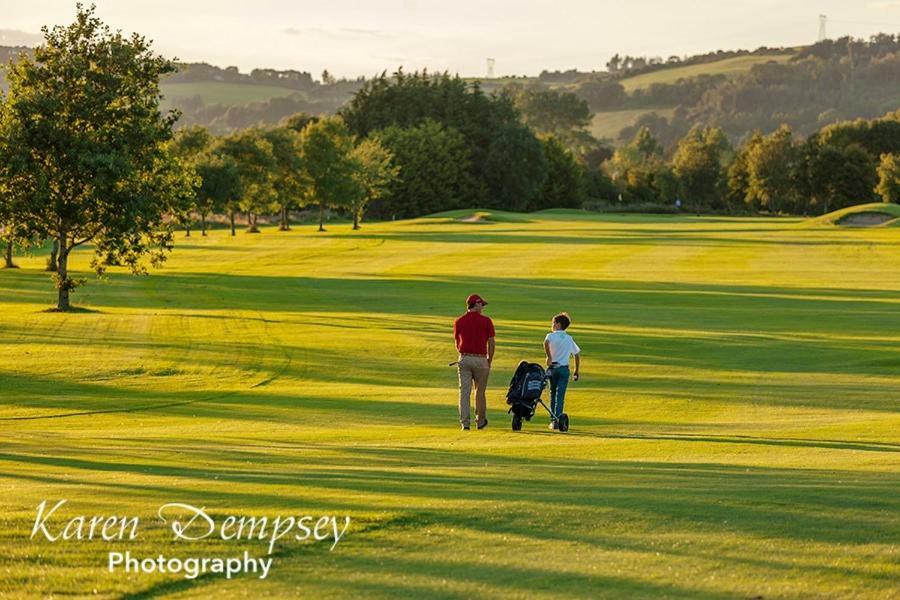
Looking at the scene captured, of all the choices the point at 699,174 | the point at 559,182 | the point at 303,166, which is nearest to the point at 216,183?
the point at 303,166

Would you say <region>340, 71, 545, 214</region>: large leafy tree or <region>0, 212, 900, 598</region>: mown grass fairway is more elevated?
<region>340, 71, 545, 214</region>: large leafy tree

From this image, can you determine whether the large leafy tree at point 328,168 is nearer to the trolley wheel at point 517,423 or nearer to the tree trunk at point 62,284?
the tree trunk at point 62,284

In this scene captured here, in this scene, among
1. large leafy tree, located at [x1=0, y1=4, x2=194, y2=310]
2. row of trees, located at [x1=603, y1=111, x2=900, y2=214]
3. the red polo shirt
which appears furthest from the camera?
row of trees, located at [x1=603, y1=111, x2=900, y2=214]

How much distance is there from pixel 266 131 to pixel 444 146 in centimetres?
3469

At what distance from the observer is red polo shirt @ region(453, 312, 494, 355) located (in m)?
20.6

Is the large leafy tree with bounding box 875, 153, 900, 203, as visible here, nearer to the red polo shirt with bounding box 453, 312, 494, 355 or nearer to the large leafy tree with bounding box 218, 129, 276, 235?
the large leafy tree with bounding box 218, 129, 276, 235

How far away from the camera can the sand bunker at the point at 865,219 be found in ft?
348

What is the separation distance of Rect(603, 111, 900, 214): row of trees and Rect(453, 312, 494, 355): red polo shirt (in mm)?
123343

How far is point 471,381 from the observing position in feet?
70.0

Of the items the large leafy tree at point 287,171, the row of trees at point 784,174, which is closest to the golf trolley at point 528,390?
the large leafy tree at point 287,171

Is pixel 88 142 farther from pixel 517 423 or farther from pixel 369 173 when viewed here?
pixel 369 173

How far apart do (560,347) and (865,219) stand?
92757 millimetres

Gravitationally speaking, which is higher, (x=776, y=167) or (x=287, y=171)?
(x=776, y=167)

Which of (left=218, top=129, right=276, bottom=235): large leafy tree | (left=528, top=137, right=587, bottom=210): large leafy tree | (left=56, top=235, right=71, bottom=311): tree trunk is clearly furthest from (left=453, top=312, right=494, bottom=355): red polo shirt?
(left=528, top=137, right=587, bottom=210): large leafy tree
